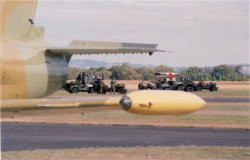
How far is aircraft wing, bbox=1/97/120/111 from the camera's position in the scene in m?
7.05

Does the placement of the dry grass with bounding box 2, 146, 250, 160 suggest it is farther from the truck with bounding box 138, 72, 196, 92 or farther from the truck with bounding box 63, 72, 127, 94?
the truck with bounding box 138, 72, 196, 92

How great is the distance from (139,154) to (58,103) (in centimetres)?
1055

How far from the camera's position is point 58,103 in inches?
278

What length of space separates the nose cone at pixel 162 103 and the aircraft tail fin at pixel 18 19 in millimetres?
3738

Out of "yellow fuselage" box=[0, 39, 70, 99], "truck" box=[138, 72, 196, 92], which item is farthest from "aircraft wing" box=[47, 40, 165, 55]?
"truck" box=[138, 72, 196, 92]

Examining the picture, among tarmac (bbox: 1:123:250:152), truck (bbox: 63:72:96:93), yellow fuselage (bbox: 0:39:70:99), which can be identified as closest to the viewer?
yellow fuselage (bbox: 0:39:70:99)

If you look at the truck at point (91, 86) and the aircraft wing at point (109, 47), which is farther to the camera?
the truck at point (91, 86)

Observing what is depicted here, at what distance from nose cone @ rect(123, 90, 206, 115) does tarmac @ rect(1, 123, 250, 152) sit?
37.7 feet

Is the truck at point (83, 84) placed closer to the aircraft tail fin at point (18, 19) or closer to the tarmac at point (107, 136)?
the tarmac at point (107, 136)

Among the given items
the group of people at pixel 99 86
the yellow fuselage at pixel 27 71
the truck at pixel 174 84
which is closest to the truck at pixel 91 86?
the group of people at pixel 99 86

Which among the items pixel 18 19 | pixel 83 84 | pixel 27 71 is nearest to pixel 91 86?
pixel 83 84

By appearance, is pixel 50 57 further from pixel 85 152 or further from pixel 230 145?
pixel 230 145

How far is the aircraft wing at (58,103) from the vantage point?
705cm

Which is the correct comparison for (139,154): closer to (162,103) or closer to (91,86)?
(162,103)
